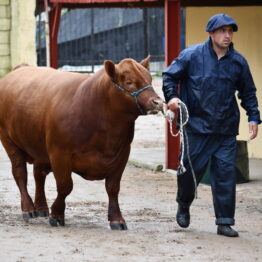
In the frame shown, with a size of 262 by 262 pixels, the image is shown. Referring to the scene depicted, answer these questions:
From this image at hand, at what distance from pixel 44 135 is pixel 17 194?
7.59 ft

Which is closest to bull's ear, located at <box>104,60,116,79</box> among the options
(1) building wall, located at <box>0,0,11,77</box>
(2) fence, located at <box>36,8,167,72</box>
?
(1) building wall, located at <box>0,0,11,77</box>

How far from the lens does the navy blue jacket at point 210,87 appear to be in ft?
28.5

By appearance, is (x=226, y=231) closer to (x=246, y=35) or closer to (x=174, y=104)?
(x=174, y=104)

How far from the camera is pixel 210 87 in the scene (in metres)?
8.67

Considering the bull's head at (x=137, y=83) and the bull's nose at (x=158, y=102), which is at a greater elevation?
the bull's head at (x=137, y=83)

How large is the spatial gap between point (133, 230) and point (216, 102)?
1.41 m

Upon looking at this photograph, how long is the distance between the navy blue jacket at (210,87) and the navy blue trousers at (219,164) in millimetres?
93

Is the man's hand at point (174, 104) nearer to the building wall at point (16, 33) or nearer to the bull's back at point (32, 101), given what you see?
the bull's back at point (32, 101)

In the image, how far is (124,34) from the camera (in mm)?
27250

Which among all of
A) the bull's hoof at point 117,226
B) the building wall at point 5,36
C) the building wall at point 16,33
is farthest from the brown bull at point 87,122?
the building wall at point 5,36

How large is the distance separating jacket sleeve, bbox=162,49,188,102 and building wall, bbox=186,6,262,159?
20.2 ft

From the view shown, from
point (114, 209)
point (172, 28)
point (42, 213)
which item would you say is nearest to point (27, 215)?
point (42, 213)

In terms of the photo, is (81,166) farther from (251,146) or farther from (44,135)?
(251,146)

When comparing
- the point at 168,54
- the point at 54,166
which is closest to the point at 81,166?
the point at 54,166
